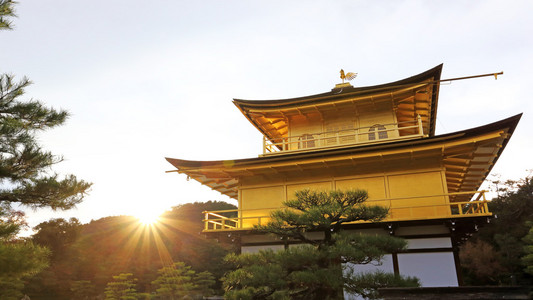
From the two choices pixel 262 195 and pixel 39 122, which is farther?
pixel 262 195

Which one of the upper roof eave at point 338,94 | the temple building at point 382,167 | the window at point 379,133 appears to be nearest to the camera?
the temple building at point 382,167

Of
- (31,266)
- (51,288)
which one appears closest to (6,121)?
(31,266)

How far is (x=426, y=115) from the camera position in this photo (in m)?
17.1

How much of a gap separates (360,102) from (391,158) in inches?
133

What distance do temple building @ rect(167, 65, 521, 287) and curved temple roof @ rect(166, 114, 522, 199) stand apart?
0.11 ft

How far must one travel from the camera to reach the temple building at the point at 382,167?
37.3ft

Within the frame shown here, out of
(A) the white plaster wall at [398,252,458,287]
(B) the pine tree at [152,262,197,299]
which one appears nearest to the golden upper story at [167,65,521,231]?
(A) the white plaster wall at [398,252,458,287]

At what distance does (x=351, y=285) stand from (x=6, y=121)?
9.08m

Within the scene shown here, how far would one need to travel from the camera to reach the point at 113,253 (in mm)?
39094

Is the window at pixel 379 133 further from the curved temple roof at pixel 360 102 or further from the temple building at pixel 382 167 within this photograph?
the curved temple roof at pixel 360 102

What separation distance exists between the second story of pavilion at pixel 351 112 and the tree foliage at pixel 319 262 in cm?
533

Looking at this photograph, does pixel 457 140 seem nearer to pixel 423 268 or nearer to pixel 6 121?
pixel 423 268

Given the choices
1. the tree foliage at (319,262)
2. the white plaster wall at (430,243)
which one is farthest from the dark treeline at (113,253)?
the tree foliage at (319,262)

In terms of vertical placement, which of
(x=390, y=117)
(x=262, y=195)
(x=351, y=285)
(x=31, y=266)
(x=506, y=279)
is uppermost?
(x=390, y=117)
